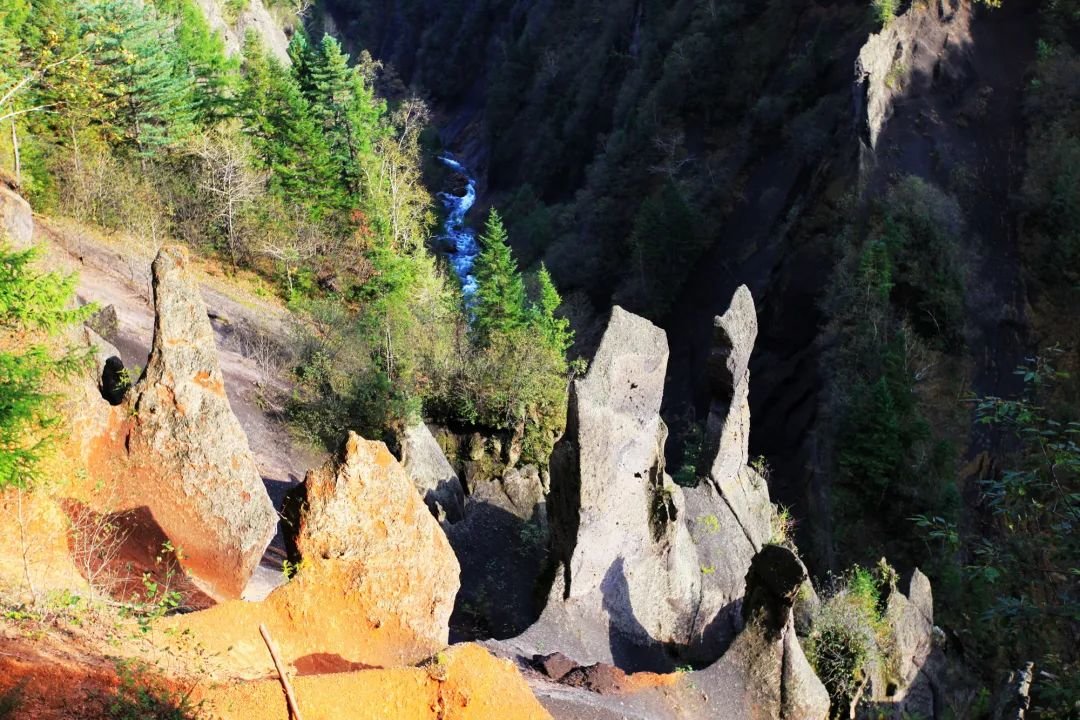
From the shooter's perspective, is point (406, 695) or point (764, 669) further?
point (764, 669)

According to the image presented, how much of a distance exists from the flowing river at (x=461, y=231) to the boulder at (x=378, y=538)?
36.9m

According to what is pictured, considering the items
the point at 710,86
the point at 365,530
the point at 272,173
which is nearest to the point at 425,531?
the point at 365,530

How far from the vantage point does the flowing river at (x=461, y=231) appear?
205ft

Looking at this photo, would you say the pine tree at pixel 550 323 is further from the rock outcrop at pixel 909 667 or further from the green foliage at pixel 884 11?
the green foliage at pixel 884 11

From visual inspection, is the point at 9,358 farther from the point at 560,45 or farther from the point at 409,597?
the point at 560,45

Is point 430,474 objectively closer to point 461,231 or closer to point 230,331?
point 230,331

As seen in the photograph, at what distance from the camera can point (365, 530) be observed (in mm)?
12500

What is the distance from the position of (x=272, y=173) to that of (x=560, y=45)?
53866mm

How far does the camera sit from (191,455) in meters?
13.8

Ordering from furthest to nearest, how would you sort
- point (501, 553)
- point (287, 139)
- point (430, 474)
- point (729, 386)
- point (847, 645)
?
point (287, 139)
point (430, 474)
point (501, 553)
point (729, 386)
point (847, 645)

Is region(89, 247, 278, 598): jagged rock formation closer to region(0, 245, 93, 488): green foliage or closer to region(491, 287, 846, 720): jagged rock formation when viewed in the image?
region(0, 245, 93, 488): green foliage

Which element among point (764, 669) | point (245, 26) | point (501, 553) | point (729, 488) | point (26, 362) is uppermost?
point (245, 26)

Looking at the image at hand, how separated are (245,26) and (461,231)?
77.6 ft

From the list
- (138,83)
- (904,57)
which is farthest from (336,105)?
(904,57)
